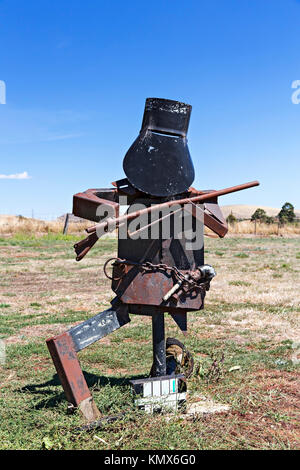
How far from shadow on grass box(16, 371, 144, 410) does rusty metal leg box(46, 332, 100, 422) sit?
0.44 metres

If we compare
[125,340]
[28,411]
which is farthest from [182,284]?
[125,340]

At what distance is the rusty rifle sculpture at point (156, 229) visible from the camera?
3693 millimetres

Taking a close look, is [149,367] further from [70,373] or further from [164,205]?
[164,205]

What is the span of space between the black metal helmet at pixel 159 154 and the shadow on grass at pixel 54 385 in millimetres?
1843

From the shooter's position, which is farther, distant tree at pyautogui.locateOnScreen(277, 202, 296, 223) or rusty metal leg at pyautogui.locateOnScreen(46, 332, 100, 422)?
distant tree at pyautogui.locateOnScreen(277, 202, 296, 223)

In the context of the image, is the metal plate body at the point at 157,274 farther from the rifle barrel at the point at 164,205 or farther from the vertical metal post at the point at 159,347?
the vertical metal post at the point at 159,347

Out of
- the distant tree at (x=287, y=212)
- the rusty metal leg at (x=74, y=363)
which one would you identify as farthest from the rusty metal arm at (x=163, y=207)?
the distant tree at (x=287, y=212)

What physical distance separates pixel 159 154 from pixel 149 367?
2.70 meters

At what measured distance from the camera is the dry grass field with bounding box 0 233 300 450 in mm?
3418

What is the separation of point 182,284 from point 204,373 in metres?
1.47

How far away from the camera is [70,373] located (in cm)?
→ 353

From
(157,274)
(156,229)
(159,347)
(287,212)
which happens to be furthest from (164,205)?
(287,212)

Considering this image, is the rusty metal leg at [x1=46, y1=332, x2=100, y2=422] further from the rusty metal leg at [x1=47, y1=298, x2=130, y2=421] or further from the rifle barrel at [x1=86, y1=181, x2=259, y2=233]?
the rifle barrel at [x1=86, y1=181, x2=259, y2=233]

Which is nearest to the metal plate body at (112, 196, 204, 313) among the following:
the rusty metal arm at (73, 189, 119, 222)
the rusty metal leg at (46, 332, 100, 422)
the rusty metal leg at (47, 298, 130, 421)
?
the rusty metal arm at (73, 189, 119, 222)
